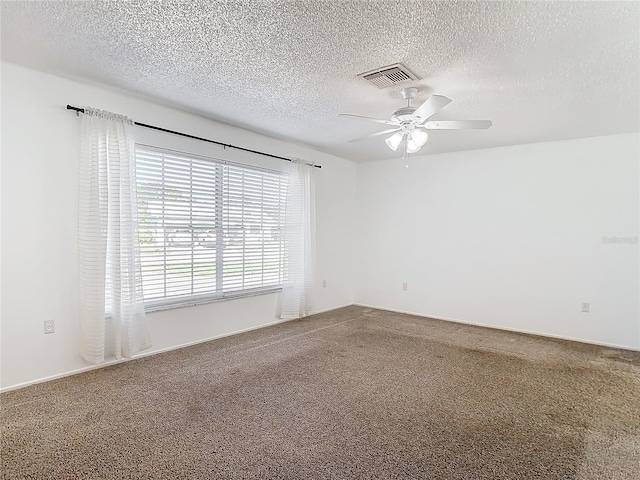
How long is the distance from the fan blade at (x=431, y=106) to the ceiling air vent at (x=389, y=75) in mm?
265

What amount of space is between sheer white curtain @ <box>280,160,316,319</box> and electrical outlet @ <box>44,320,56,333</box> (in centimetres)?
261

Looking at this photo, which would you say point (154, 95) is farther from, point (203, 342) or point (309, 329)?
point (309, 329)

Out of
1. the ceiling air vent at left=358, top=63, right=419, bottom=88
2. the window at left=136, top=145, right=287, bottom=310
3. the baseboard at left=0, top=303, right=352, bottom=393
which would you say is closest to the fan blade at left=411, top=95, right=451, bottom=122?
the ceiling air vent at left=358, top=63, right=419, bottom=88

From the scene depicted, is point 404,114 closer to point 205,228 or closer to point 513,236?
point 205,228

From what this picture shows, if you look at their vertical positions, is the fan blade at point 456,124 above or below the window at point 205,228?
above

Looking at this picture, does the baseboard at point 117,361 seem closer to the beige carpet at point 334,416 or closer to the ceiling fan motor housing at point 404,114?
the beige carpet at point 334,416

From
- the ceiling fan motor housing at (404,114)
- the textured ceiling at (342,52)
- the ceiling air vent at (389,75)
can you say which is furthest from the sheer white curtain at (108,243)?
the ceiling fan motor housing at (404,114)

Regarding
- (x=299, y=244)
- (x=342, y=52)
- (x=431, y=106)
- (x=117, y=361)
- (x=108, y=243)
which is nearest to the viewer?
(x=342, y=52)

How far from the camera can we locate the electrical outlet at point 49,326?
9.78 feet

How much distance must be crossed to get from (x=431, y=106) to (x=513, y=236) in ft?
9.92

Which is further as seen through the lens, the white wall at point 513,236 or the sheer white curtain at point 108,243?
the white wall at point 513,236

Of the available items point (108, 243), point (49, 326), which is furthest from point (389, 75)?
point (49, 326)

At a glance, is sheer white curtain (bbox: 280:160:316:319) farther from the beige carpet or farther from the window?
the beige carpet

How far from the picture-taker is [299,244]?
16.8 ft
